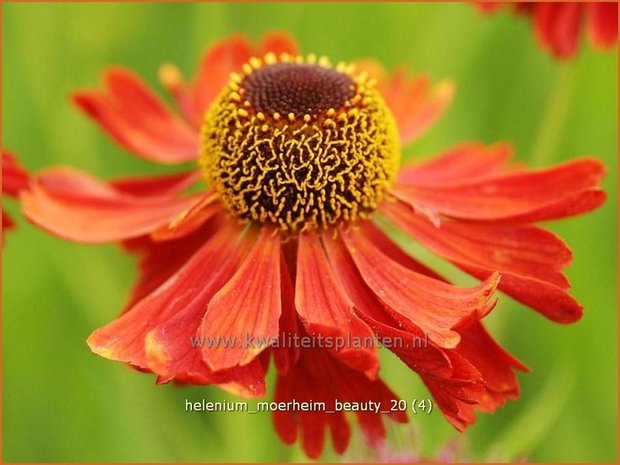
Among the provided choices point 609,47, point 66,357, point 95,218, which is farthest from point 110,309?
point 609,47

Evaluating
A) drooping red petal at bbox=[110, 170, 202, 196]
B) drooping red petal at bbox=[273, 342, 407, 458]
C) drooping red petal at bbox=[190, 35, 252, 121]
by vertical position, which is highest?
drooping red petal at bbox=[190, 35, 252, 121]

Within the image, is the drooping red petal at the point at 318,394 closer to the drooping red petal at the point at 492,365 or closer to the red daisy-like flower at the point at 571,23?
the drooping red petal at the point at 492,365

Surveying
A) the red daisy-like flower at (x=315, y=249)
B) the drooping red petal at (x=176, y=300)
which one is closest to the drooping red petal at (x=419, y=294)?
the red daisy-like flower at (x=315, y=249)

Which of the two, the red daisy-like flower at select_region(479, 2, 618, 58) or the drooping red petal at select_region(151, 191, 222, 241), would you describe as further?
the red daisy-like flower at select_region(479, 2, 618, 58)

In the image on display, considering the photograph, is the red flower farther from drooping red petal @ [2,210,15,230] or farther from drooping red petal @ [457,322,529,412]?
drooping red petal @ [457,322,529,412]

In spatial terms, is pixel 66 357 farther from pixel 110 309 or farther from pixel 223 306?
pixel 223 306

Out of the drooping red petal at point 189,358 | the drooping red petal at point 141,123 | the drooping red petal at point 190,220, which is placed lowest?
the drooping red petal at point 189,358

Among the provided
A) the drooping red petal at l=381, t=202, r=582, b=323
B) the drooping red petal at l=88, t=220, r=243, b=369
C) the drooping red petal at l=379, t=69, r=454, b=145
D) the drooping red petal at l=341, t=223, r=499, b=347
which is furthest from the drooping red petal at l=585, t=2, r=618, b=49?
the drooping red petal at l=88, t=220, r=243, b=369
